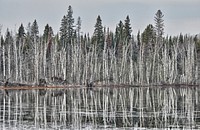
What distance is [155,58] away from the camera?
112m

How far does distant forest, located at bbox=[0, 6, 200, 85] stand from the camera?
10138 cm

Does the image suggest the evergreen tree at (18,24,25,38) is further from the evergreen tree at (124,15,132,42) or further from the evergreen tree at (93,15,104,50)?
the evergreen tree at (124,15,132,42)

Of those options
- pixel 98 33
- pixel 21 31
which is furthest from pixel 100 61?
pixel 21 31

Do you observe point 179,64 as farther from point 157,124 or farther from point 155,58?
point 157,124

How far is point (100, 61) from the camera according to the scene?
113500 mm

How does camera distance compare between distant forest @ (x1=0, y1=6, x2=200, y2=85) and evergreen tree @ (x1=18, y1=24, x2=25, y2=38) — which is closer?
distant forest @ (x1=0, y1=6, x2=200, y2=85)

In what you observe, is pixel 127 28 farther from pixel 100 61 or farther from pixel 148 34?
pixel 100 61

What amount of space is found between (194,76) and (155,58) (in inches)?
427

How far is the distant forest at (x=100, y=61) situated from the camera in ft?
333

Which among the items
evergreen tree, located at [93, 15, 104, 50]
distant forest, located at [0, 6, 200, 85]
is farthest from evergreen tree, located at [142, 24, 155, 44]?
evergreen tree, located at [93, 15, 104, 50]

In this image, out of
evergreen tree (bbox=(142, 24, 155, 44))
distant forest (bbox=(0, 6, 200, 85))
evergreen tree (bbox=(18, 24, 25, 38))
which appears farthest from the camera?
evergreen tree (bbox=(18, 24, 25, 38))

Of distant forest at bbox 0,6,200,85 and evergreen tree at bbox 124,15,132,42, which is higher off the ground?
evergreen tree at bbox 124,15,132,42

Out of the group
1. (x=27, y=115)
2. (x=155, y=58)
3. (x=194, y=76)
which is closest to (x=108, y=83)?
(x=155, y=58)

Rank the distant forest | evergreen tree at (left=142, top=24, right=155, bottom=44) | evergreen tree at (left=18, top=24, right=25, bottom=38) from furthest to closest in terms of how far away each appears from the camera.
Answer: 1. evergreen tree at (left=18, top=24, right=25, bottom=38)
2. evergreen tree at (left=142, top=24, right=155, bottom=44)
3. the distant forest
